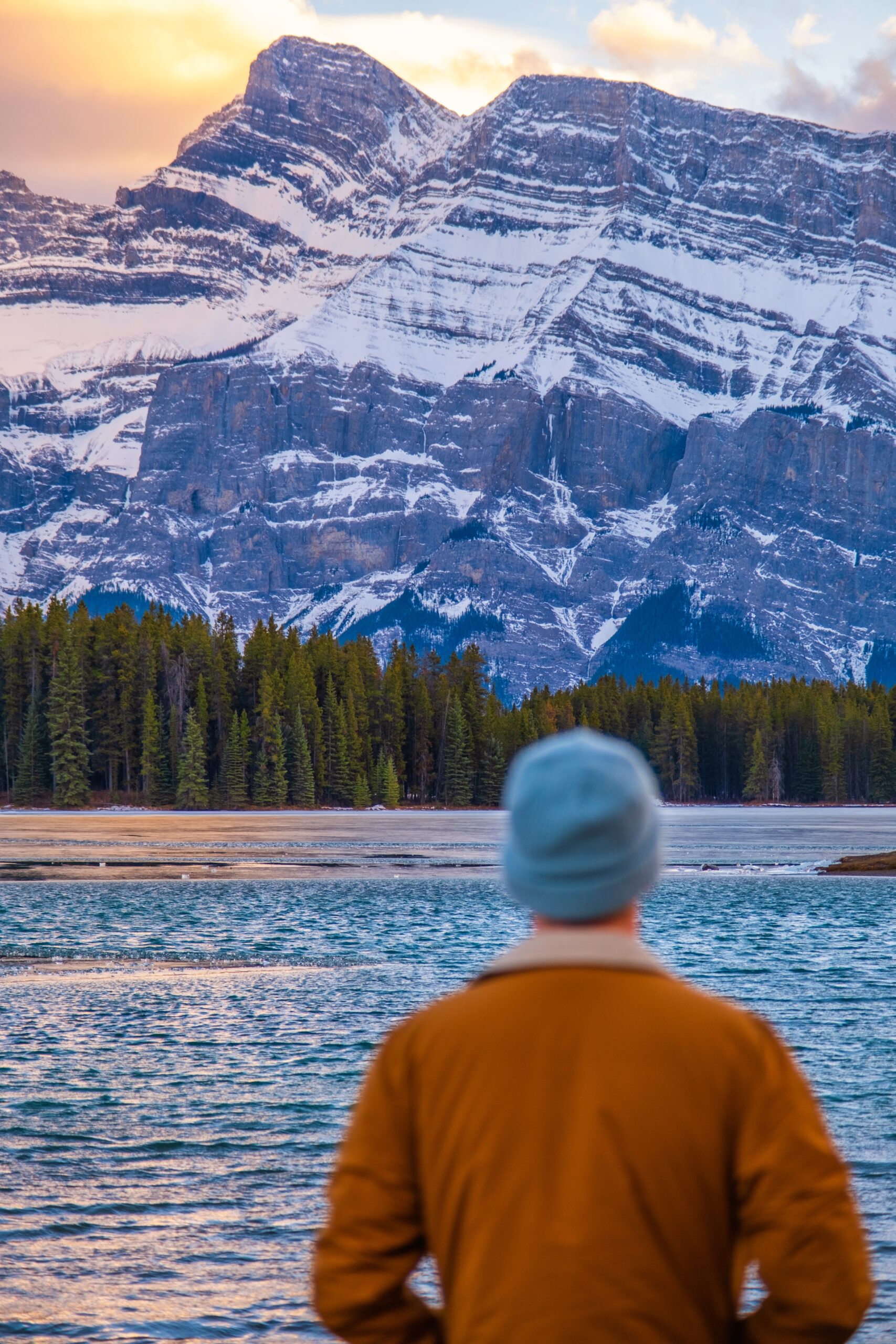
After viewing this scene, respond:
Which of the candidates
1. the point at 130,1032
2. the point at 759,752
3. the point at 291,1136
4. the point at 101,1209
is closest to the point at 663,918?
the point at 130,1032

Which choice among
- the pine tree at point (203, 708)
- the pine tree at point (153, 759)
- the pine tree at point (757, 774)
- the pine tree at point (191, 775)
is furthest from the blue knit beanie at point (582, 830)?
the pine tree at point (757, 774)

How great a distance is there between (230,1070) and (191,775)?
413 ft

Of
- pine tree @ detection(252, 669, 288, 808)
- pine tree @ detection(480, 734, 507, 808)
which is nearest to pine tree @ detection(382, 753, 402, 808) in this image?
pine tree @ detection(252, 669, 288, 808)

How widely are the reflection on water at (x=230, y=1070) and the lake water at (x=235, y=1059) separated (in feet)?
0.14

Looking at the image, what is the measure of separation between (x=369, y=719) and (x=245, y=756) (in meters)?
17.0

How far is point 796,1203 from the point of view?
388 cm

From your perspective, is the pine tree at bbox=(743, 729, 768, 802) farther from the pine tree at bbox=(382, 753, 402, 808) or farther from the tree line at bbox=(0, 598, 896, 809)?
the pine tree at bbox=(382, 753, 402, 808)

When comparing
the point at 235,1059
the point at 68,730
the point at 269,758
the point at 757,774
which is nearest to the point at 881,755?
the point at 757,774

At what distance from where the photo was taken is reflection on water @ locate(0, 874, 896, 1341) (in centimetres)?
1220

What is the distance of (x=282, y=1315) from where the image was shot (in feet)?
37.8

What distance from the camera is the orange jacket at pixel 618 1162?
386 centimetres

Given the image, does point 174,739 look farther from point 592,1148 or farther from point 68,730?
point 592,1148

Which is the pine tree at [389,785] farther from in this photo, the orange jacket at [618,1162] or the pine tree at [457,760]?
the orange jacket at [618,1162]

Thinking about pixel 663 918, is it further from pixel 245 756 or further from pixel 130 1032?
pixel 245 756
